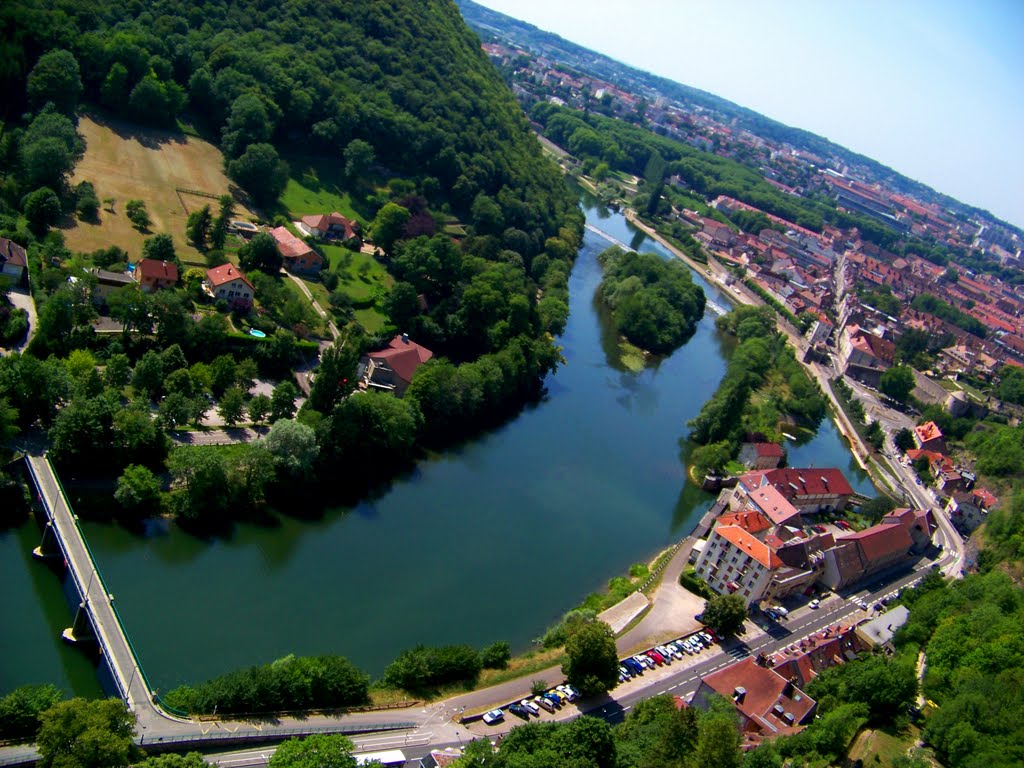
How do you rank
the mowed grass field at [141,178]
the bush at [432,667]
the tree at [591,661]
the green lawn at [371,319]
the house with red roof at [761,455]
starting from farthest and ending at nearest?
the green lawn at [371,319] < the house with red roof at [761,455] < the mowed grass field at [141,178] < the tree at [591,661] < the bush at [432,667]

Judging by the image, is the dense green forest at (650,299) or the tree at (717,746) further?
the dense green forest at (650,299)

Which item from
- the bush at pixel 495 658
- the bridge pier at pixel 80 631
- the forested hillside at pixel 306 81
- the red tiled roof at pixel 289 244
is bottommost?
the bridge pier at pixel 80 631

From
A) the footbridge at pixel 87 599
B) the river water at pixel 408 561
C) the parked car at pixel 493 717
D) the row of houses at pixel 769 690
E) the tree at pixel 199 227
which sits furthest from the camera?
the tree at pixel 199 227

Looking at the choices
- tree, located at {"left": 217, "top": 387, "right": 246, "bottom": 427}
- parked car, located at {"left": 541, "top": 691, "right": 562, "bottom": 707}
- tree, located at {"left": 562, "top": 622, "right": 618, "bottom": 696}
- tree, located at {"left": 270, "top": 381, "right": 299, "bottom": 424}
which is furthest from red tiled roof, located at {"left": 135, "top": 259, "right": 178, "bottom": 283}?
parked car, located at {"left": 541, "top": 691, "right": 562, "bottom": 707}

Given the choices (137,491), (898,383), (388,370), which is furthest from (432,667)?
(898,383)

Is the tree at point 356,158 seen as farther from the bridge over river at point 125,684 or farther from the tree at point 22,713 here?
the tree at point 22,713

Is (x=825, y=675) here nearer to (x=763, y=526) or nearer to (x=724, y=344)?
(x=763, y=526)

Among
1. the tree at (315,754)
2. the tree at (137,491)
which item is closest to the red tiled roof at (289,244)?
the tree at (137,491)

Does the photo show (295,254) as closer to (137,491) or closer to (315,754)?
(137,491)

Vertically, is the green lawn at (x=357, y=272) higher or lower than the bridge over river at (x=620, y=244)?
lower
